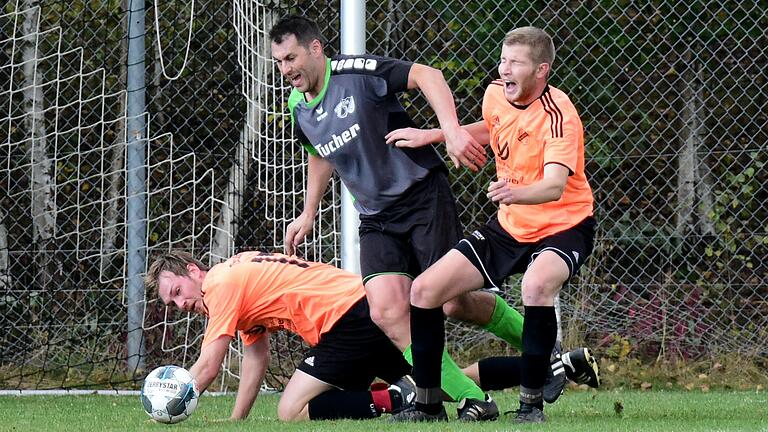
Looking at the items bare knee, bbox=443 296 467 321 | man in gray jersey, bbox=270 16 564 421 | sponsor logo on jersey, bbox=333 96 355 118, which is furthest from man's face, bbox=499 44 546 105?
bare knee, bbox=443 296 467 321

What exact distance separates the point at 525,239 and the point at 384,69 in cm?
107

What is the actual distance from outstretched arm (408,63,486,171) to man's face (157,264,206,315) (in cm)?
130

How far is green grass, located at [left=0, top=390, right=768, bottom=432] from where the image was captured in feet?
16.6

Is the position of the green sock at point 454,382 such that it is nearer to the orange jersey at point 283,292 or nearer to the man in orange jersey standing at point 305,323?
the man in orange jersey standing at point 305,323

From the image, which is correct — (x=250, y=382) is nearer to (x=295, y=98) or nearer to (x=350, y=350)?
(x=350, y=350)

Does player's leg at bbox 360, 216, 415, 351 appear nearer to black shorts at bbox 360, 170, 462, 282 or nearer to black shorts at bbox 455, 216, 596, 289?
black shorts at bbox 360, 170, 462, 282

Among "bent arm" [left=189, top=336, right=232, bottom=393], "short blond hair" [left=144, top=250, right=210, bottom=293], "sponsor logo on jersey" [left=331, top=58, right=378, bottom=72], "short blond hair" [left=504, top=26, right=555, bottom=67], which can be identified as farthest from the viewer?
"sponsor logo on jersey" [left=331, top=58, right=378, bottom=72]

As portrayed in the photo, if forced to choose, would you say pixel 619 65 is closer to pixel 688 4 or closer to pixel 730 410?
pixel 688 4

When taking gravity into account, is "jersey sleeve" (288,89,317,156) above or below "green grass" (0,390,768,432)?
above

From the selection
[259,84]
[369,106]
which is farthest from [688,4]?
[369,106]

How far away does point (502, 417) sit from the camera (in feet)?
18.7

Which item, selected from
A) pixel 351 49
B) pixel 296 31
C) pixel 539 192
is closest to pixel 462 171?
pixel 351 49

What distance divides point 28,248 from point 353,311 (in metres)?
4.29

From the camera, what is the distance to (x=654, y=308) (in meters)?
8.42
